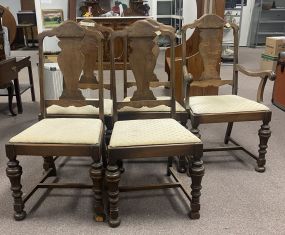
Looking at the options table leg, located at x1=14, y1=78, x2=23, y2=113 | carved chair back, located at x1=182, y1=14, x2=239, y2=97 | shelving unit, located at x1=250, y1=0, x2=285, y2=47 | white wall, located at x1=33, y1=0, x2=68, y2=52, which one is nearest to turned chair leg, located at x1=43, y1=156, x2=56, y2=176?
carved chair back, located at x1=182, y1=14, x2=239, y2=97

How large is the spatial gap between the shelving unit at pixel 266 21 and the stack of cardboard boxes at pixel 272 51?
11.0 feet

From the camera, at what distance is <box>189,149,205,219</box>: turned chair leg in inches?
67.6

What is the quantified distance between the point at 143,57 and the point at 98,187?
0.85m

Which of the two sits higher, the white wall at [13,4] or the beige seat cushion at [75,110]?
the white wall at [13,4]

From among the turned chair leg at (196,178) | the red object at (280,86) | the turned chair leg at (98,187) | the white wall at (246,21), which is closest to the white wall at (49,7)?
the red object at (280,86)

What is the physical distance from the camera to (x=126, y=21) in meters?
5.94

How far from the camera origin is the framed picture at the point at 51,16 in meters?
6.30

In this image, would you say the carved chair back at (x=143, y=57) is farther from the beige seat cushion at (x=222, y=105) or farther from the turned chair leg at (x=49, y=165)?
the turned chair leg at (x=49, y=165)

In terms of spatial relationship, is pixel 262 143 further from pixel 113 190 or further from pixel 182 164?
pixel 113 190

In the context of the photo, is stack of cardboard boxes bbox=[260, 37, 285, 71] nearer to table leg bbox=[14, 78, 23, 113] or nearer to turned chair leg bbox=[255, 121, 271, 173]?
turned chair leg bbox=[255, 121, 271, 173]

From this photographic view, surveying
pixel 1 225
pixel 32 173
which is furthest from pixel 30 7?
pixel 1 225

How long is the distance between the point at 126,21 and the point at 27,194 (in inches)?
181

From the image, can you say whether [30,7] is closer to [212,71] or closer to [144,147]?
[212,71]

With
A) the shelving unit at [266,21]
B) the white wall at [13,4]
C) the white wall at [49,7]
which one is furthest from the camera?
the white wall at [13,4]
